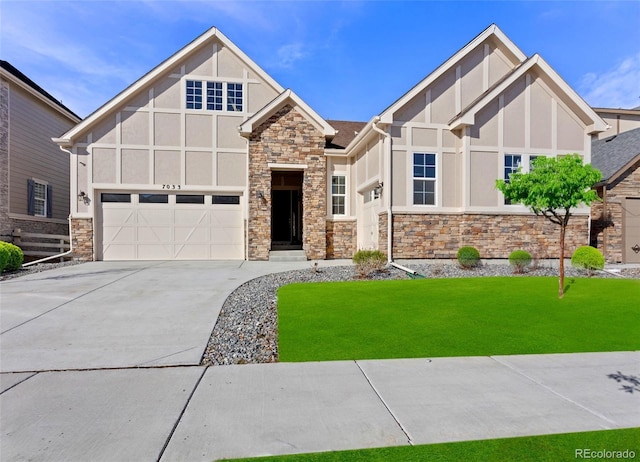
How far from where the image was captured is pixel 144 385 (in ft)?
12.5

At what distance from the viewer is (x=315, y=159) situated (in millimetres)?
14578

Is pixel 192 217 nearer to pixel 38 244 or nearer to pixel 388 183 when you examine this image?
pixel 38 244

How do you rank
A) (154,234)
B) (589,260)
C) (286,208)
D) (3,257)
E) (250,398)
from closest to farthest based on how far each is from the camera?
(250,398) < (589,260) < (3,257) < (154,234) < (286,208)

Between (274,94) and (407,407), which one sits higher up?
(274,94)

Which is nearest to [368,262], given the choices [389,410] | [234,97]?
[389,410]

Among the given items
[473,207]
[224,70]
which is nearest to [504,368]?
[473,207]

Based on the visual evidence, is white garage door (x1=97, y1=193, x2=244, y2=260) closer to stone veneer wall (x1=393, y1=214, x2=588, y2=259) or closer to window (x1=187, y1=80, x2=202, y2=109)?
window (x1=187, y1=80, x2=202, y2=109)

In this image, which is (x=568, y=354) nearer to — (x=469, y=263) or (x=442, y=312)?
(x=442, y=312)

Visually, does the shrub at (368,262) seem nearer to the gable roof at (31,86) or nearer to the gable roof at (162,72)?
the gable roof at (162,72)

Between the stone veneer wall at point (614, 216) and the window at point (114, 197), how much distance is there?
60.3ft

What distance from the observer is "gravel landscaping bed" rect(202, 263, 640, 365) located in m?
4.80

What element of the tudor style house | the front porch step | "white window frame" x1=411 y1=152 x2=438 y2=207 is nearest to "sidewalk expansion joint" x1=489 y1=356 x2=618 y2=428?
the tudor style house

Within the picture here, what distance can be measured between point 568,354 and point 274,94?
45.9 ft

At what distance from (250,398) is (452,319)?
4.02 metres
